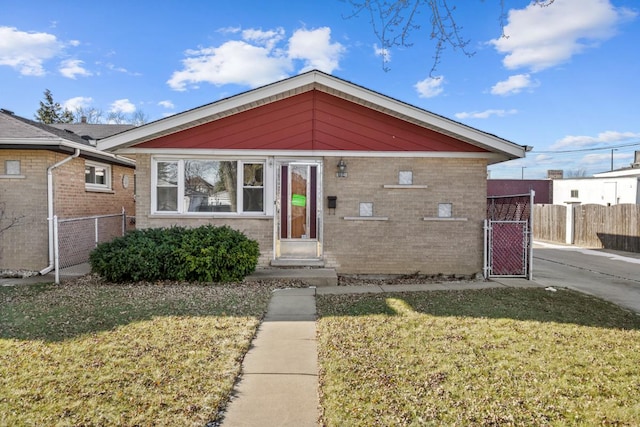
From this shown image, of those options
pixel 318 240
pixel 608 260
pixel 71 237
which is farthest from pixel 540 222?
pixel 71 237

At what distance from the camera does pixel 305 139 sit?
29.7ft

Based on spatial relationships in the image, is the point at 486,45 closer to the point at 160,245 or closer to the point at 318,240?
the point at 318,240

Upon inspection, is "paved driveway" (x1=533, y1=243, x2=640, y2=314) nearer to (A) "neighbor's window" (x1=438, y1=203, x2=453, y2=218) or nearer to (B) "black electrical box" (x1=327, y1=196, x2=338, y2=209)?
(A) "neighbor's window" (x1=438, y1=203, x2=453, y2=218)

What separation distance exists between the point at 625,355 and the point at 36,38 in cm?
1595

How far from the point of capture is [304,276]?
8.29 meters

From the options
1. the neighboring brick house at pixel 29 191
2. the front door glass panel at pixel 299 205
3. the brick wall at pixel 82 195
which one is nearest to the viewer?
the neighboring brick house at pixel 29 191

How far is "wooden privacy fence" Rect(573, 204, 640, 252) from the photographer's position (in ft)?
51.8

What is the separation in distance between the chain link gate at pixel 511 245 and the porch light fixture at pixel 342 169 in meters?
3.32

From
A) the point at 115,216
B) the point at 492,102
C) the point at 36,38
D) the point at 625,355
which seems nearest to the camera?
the point at 625,355

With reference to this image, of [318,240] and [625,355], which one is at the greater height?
[318,240]

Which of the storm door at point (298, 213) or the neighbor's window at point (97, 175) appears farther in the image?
the neighbor's window at point (97, 175)

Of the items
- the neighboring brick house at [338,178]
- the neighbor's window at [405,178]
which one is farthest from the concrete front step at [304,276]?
the neighbor's window at [405,178]

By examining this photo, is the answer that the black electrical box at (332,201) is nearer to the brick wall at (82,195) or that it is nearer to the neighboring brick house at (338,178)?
the neighboring brick house at (338,178)

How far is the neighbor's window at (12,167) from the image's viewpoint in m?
8.99
